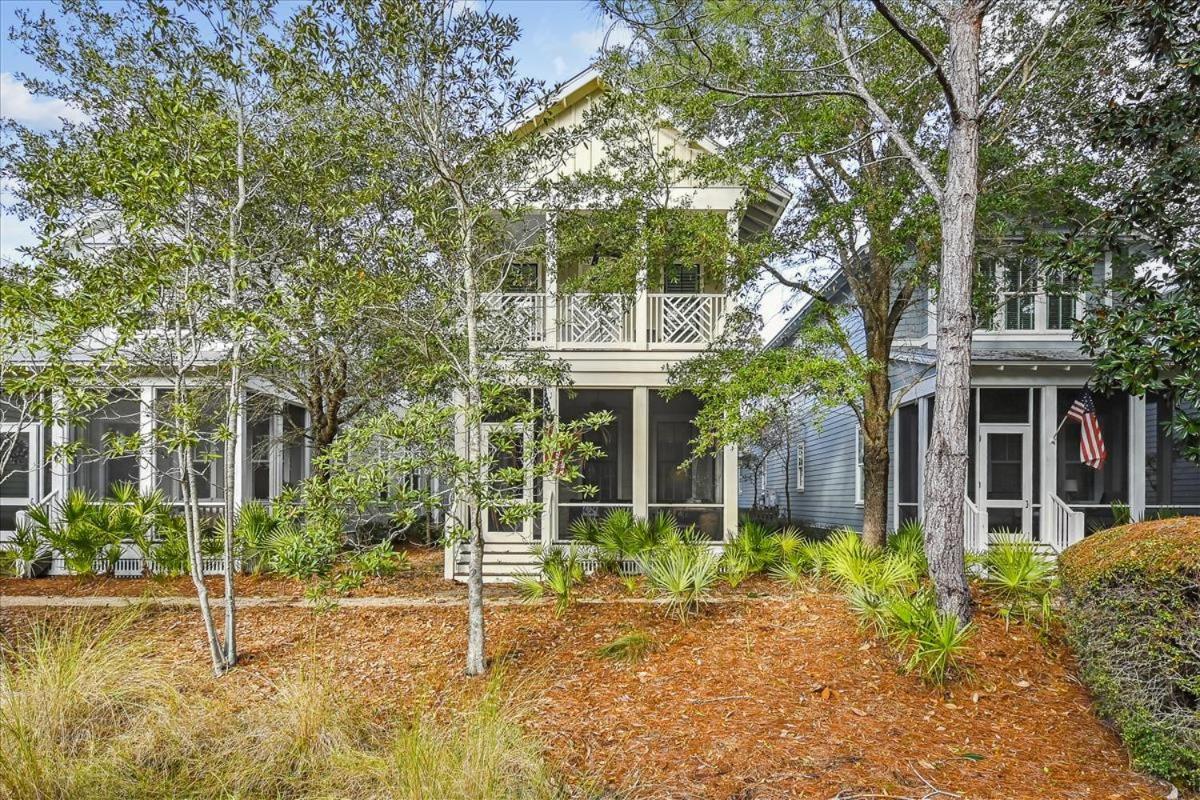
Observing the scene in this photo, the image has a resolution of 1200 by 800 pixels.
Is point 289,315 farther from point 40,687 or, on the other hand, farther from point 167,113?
point 40,687

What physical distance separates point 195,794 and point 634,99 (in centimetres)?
919

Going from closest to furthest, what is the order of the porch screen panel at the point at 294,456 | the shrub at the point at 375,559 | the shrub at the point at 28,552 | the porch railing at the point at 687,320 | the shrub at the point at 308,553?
the shrub at the point at 308,553 < the shrub at the point at 375,559 < the shrub at the point at 28,552 < the porch railing at the point at 687,320 < the porch screen panel at the point at 294,456

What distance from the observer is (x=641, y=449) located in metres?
13.0

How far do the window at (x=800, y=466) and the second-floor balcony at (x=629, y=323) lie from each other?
1042 centimetres

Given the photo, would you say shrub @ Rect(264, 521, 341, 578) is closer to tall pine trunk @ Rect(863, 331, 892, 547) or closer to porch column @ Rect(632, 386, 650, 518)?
porch column @ Rect(632, 386, 650, 518)

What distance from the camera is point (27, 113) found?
11.1 meters

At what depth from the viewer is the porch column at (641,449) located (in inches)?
510

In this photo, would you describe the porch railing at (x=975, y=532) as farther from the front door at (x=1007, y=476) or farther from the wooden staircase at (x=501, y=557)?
the wooden staircase at (x=501, y=557)

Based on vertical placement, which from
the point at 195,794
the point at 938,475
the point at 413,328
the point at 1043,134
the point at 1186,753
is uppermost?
the point at 1043,134

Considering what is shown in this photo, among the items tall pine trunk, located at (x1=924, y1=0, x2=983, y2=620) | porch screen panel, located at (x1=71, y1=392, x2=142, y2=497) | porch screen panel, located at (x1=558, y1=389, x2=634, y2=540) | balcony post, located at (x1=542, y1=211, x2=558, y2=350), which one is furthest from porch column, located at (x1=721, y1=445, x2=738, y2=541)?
porch screen panel, located at (x1=71, y1=392, x2=142, y2=497)

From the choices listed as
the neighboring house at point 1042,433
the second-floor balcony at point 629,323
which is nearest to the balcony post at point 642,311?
the second-floor balcony at point 629,323

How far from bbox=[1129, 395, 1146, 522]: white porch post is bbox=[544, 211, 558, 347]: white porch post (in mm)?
10608

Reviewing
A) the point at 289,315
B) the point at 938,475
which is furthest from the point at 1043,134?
the point at 289,315

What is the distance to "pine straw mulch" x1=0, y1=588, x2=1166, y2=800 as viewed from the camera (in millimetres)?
5230
